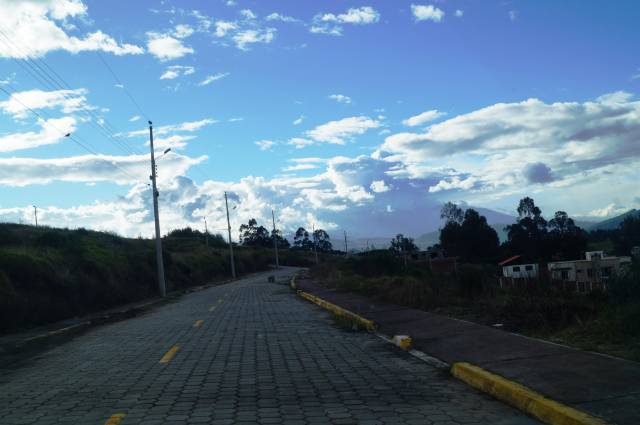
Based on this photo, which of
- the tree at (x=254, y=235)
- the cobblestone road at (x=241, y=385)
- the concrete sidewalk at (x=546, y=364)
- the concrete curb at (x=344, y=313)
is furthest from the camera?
the tree at (x=254, y=235)

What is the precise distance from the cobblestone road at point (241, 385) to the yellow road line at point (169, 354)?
0.02m

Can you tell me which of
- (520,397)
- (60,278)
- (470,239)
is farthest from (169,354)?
(470,239)

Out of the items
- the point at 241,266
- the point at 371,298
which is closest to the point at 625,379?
the point at 371,298

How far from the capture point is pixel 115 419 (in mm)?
6984

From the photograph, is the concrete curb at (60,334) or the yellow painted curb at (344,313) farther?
the yellow painted curb at (344,313)

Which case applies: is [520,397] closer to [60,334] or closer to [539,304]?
[539,304]

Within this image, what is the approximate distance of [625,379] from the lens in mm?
7371

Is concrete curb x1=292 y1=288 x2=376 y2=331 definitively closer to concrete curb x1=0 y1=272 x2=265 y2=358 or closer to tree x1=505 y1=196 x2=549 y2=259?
concrete curb x1=0 y1=272 x2=265 y2=358

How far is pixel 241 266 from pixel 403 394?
307ft

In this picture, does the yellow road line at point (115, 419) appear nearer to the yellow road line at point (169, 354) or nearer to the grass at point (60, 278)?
the yellow road line at point (169, 354)

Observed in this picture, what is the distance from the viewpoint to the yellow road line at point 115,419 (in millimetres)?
6812

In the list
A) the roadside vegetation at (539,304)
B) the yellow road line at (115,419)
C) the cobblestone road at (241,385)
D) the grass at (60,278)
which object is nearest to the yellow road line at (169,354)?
the cobblestone road at (241,385)

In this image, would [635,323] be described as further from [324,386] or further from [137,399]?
[137,399]

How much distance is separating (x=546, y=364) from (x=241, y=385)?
414cm
